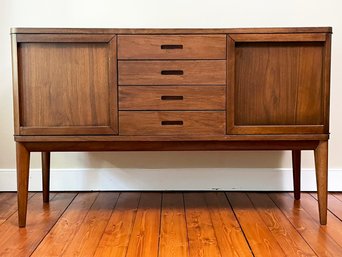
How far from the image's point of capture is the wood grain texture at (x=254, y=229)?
1.21 meters

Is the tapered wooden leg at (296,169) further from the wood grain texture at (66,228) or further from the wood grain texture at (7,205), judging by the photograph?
the wood grain texture at (7,205)

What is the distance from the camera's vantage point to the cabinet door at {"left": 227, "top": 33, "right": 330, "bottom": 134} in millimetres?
1417

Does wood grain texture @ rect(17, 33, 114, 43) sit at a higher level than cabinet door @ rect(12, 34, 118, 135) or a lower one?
higher

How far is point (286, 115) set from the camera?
1.44 meters

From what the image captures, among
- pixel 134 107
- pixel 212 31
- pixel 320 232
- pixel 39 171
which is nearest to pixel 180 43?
pixel 212 31

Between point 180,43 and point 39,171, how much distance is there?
3.32 feet

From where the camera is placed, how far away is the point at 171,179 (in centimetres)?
193

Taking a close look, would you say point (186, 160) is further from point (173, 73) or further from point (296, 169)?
point (173, 73)

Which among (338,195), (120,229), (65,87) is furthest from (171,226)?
(338,195)

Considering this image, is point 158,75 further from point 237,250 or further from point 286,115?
point 237,250

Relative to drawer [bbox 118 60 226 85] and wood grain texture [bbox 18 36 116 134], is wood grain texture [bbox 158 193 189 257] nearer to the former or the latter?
wood grain texture [bbox 18 36 116 134]

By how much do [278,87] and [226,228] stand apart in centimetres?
55

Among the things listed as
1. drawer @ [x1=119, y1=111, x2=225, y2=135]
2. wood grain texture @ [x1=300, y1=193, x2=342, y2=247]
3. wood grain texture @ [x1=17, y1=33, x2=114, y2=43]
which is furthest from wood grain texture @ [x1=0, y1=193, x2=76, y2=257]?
wood grain texture @ [x1=300, y1=193, x2=342, y2=247]
